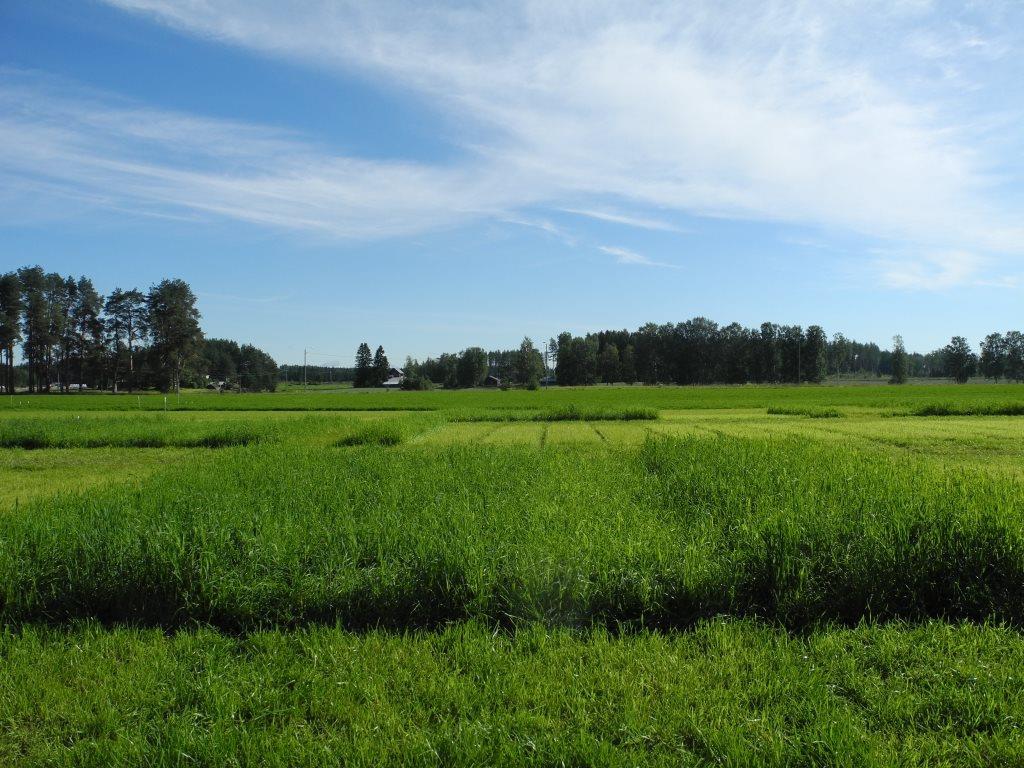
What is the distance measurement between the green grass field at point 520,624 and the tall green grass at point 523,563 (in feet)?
0.07

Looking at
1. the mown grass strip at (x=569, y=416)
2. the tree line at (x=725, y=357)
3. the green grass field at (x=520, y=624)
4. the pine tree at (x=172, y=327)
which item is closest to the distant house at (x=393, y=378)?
the tree line at (x=725, y=357)

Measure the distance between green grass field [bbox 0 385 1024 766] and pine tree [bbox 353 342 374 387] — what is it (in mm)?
126545

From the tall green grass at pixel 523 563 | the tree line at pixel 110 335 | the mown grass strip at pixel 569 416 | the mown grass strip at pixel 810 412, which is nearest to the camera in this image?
the tall green grass at pixel 523 563

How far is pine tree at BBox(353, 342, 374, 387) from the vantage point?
131500mm

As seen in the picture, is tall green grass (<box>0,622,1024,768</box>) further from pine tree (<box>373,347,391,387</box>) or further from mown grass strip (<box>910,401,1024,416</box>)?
pine tree (<box>373,347,391,387</box>)

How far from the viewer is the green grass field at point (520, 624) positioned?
3.01 metres

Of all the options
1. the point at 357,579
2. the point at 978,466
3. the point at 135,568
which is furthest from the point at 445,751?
the point at 978,466

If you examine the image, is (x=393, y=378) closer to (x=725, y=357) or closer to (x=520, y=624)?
(x=725, y=357)

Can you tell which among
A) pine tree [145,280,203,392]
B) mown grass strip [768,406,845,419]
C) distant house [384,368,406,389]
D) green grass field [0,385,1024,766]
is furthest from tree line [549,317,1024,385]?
green grass field [0,385,1024,766]

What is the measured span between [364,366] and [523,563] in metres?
131

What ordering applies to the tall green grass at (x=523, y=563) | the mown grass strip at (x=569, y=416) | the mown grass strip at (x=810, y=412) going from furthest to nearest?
the mown grass strip at (x=569, y=416), the mown grass strip at (x=810, y=412), the tall green grass at (x=523, y=563)

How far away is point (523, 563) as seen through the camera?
447 cm

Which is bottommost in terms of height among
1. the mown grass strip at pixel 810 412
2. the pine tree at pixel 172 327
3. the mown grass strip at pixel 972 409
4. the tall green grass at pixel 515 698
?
the tall green grass at pixel 515 698

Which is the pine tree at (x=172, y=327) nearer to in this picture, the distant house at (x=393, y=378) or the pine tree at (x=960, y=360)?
the distant house at (x=393, y=378)
